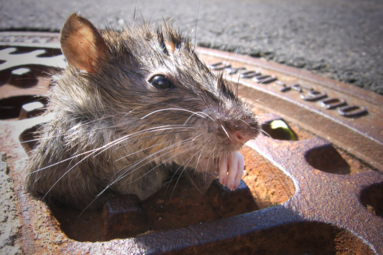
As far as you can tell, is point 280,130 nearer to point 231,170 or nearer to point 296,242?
point 231,170

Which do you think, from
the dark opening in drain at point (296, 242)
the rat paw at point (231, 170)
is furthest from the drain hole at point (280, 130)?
the dark opening in drain at point (296, 242)

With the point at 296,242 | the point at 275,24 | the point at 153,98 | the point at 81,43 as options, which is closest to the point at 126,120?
the point at 153,98

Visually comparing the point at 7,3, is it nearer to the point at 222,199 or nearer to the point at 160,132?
the point at 160,132

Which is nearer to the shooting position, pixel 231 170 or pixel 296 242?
pixel 296 242

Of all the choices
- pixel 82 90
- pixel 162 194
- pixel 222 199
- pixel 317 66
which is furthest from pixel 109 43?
pixel 317 66

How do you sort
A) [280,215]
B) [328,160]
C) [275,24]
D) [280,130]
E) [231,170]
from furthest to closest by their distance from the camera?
[275,24] < [280,130] < [328,160] < [231,170] < [280,215]

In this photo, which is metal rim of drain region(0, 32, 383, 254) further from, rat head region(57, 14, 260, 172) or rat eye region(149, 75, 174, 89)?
rat eye region(149, 75, 174, 89)

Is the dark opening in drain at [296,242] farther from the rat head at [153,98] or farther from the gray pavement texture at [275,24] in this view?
the gray pavement texture at [275,24]

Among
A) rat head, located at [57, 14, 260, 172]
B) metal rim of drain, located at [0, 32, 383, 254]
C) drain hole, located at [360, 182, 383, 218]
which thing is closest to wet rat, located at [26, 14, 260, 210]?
rat head, located at [57, 14, 260, 172]

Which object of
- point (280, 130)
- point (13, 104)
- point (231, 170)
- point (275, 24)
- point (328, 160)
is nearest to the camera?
point (231, 170)
